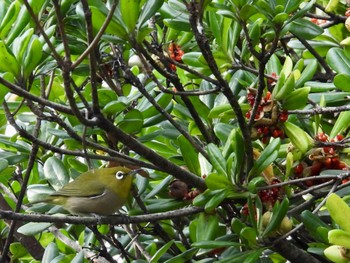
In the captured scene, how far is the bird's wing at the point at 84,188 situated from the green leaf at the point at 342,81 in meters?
1.10

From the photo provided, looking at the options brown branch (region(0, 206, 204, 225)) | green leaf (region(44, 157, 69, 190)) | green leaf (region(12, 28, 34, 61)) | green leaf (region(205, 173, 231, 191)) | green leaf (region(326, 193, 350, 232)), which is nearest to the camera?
green leaf (region(326, 193, 350, 232))

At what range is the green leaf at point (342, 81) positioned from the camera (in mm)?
2135

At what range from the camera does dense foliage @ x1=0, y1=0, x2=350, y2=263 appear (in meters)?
2.03

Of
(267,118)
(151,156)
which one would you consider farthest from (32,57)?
(267,118)

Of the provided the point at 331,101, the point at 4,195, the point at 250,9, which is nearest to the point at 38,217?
the point at 250,9

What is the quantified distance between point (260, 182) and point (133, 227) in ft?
2.51

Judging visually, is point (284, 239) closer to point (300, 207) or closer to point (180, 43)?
point (300, 207)

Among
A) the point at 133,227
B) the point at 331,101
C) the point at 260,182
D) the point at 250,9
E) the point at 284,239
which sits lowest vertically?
the point at 133,227

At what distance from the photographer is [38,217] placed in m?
1.85

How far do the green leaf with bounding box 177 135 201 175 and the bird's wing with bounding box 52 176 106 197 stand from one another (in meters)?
0.61

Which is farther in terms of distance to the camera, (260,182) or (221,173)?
(260,182)

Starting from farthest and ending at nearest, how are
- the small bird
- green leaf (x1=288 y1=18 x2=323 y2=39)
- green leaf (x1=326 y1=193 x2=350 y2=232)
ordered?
the small bird, green leaf (x1=288 y1=18 x2=323 y2=39), green leaf (x1=326 y1=193 x2=350 y2=232)

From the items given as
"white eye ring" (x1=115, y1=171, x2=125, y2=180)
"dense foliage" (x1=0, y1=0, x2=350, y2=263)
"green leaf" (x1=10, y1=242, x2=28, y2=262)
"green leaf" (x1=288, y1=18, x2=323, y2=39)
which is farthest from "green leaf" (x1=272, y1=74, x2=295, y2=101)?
"green leaf" (x1=10, y1=242, x2=28, y2=262)

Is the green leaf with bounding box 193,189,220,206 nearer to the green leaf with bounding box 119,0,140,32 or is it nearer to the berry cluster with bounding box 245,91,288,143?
the berry cluster with bounding box 245,91,288,143
